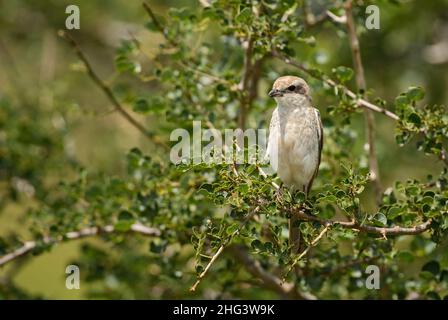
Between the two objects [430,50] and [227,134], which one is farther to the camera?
[430,50]

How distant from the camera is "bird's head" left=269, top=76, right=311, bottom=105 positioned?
4.06 m

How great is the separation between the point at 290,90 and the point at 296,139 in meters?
0.28

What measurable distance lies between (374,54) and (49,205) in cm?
328

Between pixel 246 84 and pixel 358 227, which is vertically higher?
pixel 246 84

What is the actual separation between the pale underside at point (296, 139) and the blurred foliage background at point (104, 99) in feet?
0.46

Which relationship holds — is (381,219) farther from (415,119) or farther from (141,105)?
(141,105)

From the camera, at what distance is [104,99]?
8055mm

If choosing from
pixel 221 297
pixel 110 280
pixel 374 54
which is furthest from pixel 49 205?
pixel 374 54

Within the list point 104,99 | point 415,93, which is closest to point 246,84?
point 415,93

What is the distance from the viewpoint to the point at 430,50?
676cm

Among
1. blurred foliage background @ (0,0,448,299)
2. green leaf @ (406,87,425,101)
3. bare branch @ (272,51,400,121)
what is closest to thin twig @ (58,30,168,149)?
blurred foliage background @ (0,0,448,299)

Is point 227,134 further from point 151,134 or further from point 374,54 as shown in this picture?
point 374,54

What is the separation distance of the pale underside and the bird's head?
16 mm

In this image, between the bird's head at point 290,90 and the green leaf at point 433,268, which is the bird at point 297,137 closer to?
the bird's head at point 290,90
